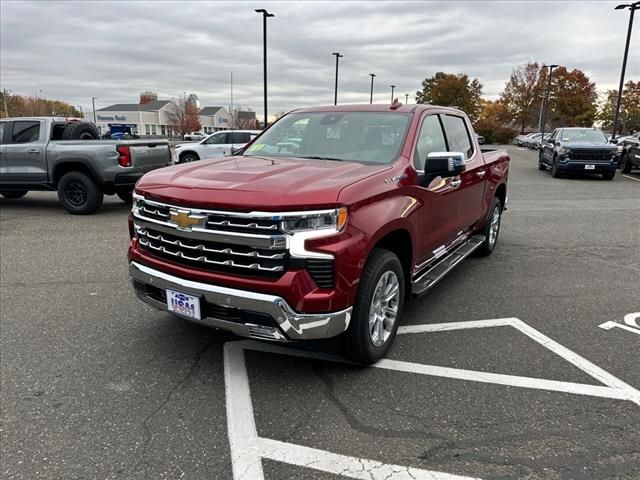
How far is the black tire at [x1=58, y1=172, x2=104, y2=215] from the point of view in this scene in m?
9.25

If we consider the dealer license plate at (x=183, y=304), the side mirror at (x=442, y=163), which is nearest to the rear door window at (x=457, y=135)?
the side mirror at (x=442, y=163)

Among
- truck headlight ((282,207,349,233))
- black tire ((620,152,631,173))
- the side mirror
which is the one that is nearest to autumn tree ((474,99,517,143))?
black tire ((620,152,631,173))

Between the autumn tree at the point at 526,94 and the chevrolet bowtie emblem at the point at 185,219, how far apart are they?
70410mm

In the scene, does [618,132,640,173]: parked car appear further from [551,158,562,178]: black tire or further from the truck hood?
the truck hood

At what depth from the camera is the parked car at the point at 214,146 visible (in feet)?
60.2

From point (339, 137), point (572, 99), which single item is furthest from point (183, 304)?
point (572, 99)

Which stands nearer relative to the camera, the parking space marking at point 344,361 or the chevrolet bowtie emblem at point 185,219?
the parking space marking at point 344,361

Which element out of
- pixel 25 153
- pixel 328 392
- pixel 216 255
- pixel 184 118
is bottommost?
pixel 328 392

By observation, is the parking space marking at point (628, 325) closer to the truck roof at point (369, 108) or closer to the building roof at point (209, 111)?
the truck roof at point (369, 108)

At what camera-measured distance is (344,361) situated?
3.59 meters

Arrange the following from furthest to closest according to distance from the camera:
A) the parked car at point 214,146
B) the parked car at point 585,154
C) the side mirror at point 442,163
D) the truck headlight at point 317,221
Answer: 1. the parked car at point 214,146
2. the parked car at point 585,154
3. the side mirror at point 442,163
4. the truck headlight at point 317,221

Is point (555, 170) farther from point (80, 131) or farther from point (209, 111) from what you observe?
point (209, 111)

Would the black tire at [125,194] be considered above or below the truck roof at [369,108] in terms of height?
below

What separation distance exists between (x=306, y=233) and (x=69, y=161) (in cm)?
804
